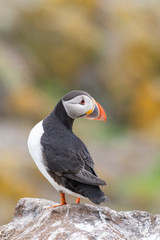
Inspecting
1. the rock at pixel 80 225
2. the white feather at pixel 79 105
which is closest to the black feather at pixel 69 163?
the white feather at pixel 79 105

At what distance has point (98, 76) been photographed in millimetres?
16344

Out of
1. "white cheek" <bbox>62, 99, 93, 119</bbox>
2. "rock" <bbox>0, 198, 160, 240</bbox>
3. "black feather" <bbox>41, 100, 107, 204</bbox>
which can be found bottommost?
"rock" <bbox>0, 198, 160, 240</bbox>

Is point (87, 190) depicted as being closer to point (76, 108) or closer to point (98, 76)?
point (76, 108)

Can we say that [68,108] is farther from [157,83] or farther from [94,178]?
[157,83]

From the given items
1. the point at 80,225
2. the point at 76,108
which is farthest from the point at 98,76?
the point at 80,225

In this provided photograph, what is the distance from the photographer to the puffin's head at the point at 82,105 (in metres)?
4.82

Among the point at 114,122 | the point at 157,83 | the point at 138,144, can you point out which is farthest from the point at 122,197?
the point at 157,83

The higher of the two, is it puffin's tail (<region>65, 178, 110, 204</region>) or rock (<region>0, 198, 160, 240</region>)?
puffin's tail (<region>65, 178, 110, 204</region>)

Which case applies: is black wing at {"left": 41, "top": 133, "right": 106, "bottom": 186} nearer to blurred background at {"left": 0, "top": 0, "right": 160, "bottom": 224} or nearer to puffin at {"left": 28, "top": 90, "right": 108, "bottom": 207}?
puffin at {"left": 28, "top": 90, "right": 108, "bottom": 207}

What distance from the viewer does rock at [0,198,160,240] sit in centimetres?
457

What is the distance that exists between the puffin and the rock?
0.22m

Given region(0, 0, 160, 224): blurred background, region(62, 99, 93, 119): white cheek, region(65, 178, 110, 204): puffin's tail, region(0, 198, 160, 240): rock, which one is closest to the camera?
region(0, 198, 160, 240): rock

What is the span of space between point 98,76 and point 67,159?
1172 cm

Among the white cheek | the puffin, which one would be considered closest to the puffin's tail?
the puffin
